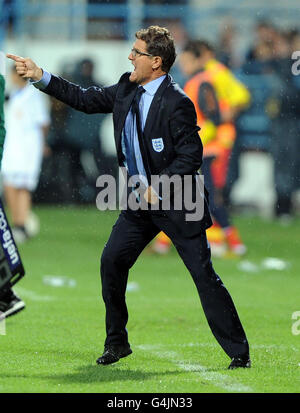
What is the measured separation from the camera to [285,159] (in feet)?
59.3

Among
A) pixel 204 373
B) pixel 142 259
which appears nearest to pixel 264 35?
pixel 142 259

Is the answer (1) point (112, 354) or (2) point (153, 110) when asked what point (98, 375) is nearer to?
(1) point (112, 354)

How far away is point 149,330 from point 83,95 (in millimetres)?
2321

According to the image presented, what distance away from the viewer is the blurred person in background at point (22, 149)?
14.9 metres

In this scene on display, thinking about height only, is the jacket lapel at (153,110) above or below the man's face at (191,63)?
below

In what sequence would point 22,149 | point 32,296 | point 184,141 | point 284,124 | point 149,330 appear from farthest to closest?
point 284,124
point 22,149
point 32,296
point 149,330
point 184,141

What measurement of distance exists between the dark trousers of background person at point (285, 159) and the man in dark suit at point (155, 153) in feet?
36.0

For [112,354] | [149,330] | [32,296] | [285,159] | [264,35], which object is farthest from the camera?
[285,159]

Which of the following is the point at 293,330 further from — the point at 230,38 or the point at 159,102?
the point at 230,38

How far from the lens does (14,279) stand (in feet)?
26.1

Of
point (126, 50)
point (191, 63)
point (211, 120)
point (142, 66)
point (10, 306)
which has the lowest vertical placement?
point (10, 306)

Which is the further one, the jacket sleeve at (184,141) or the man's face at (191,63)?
the man's face at (191,63)

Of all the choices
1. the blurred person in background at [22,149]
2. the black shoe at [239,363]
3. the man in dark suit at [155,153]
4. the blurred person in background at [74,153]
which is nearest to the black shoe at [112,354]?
the man in dark suit at [155,153]

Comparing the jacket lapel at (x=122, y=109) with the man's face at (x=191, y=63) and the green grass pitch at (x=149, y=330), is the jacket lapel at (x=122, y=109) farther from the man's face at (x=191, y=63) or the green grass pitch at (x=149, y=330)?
the man's face at (x=191, y=63)
